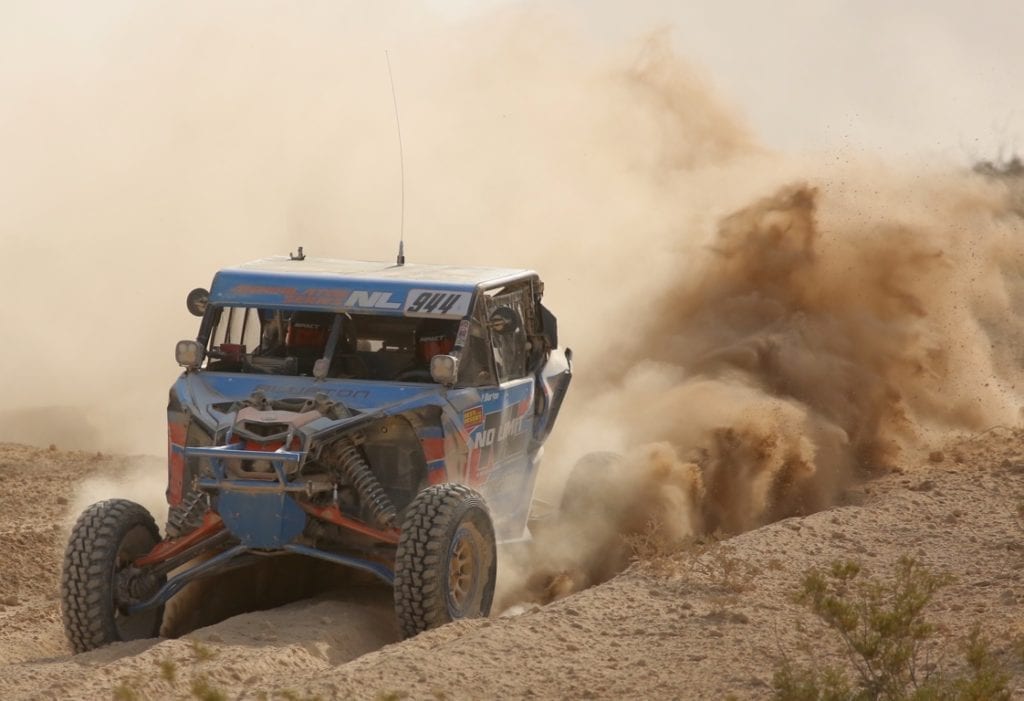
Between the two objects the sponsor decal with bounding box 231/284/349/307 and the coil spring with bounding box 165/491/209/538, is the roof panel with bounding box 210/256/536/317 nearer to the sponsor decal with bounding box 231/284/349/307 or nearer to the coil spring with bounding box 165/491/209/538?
the sponsor decal with bounding box 231/284/349/307

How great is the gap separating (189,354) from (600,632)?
3009mm

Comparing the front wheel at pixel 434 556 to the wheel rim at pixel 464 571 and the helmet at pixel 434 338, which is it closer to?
the wheel rim at pixel 464 571

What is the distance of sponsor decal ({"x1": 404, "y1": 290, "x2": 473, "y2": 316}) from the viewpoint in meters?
9.98

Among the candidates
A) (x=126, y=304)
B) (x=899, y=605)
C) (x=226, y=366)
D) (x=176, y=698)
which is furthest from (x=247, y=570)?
(x=126, y=304)

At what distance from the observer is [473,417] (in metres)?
9.89

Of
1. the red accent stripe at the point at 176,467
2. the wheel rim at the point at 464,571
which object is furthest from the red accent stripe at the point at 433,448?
the red accent stripe at the point at 176,467

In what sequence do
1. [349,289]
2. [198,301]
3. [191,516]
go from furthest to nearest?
1. [198,301]
2. [349,289]
3. [191,516]

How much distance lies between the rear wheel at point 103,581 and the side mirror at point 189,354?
1.04 meters

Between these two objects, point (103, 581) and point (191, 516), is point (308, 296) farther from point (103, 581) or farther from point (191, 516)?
point (103, 581)

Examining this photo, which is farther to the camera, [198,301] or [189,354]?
[198,301]

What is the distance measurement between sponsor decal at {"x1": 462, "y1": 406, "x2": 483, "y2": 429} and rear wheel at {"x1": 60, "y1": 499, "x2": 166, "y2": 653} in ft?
5.98

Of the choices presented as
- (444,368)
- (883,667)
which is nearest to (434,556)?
(444,368)

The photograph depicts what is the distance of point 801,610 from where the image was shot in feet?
29.5

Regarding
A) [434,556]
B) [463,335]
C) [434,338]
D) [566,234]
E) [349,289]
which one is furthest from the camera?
[566,234]
